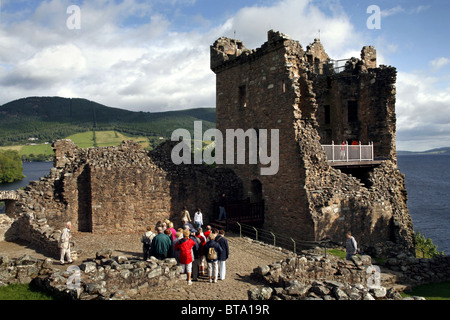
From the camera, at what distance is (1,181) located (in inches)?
3206

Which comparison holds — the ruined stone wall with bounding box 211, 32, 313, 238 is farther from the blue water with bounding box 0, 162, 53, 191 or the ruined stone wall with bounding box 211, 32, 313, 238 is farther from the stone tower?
the blue water with bounding box 0, 162, 53, 191

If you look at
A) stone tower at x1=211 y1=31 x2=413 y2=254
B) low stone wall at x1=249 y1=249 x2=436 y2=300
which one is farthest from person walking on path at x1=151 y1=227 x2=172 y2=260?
stone tower at x1=211 y1=31 x2=413 y2=254

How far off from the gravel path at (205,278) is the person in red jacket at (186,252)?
394 millimetres

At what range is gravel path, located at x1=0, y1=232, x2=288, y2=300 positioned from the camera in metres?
9.67

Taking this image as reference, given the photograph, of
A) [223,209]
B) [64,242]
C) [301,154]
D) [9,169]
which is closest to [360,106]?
[301,154]

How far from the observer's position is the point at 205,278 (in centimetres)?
1080

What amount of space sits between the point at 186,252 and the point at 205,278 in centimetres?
117

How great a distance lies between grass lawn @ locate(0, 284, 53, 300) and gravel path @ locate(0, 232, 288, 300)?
7.81 ft

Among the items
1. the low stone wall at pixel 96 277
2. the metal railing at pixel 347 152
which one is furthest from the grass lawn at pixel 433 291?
the low stone wall at pixel 96 277

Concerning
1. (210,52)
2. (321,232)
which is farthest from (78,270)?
(210,52)

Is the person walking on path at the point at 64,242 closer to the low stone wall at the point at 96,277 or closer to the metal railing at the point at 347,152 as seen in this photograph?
the low stone wall at the point at 96,277

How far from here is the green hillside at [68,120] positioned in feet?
395
